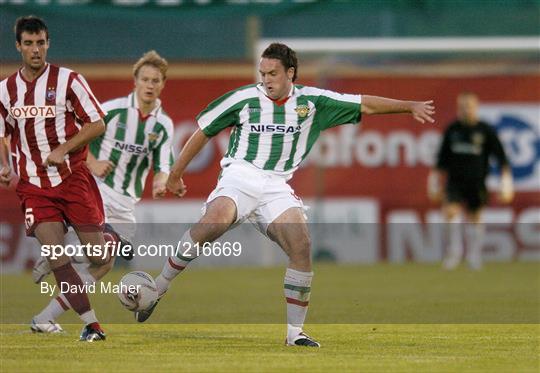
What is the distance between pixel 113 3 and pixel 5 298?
5827 mm

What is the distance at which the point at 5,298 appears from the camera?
45.2 feet

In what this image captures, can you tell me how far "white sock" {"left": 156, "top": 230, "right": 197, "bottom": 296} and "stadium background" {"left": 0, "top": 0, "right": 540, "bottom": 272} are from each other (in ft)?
33.6

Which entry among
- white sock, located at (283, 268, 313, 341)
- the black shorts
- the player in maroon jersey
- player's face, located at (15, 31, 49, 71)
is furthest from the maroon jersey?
the black shorts

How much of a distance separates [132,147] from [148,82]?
0.69 metres

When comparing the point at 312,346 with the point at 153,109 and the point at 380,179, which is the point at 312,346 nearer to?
the point at 153,109

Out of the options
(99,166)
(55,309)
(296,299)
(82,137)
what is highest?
(82,137)

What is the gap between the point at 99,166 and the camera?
36.3 feet

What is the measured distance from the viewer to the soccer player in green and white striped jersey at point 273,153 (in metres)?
9.26

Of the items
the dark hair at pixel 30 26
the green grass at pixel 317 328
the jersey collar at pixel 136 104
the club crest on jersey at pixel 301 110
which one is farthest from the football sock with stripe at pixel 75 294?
the jersey collar at pixel 136 104

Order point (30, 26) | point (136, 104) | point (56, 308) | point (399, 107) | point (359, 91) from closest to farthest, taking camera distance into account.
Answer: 1. point (30, 26)
2. point (399, 107)
3. point (56, 308)
4. point (136, 104)
5. point (359, 91)

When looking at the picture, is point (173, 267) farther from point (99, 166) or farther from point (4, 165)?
point (99, 166)

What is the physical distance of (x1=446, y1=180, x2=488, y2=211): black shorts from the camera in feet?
62.8

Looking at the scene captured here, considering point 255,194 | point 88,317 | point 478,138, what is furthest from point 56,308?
point 478,138

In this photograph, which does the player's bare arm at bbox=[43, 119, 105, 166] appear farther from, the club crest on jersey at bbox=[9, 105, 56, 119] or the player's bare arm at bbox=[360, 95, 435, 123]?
the player's bare arm at bbox=[360, 95, 435, 123]
